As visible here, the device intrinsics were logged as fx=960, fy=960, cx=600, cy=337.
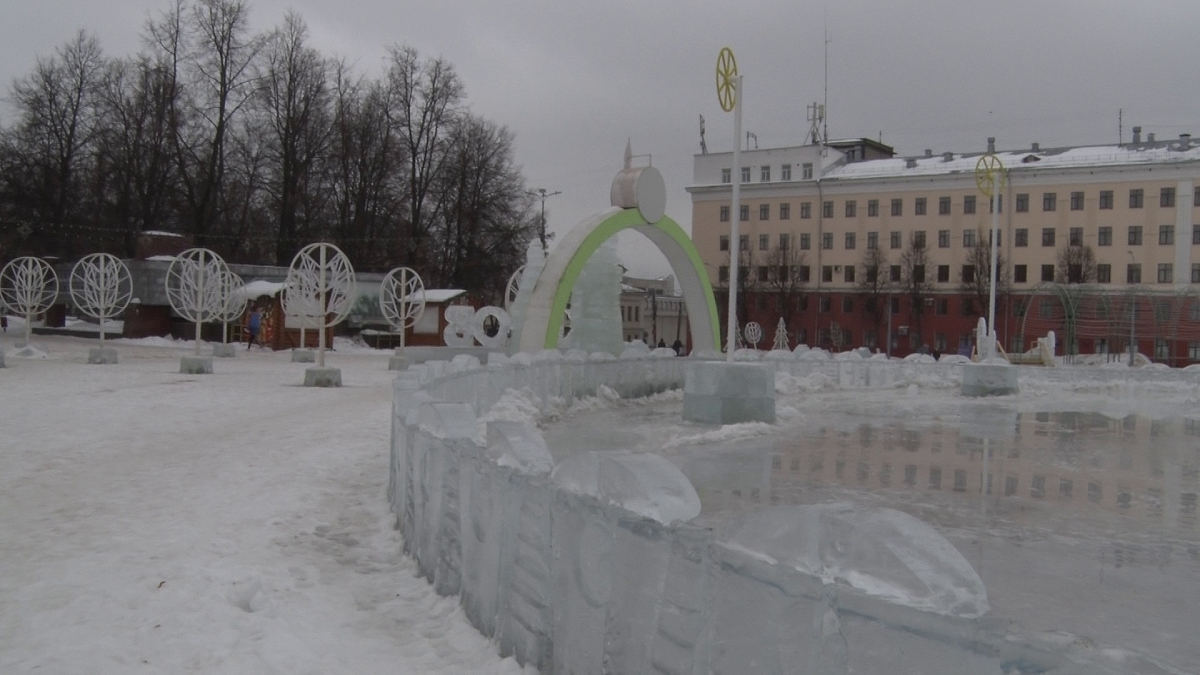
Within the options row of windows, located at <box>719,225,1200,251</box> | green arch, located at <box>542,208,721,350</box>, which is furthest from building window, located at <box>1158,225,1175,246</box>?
green arch, located at <box>542,208,721,350</box>

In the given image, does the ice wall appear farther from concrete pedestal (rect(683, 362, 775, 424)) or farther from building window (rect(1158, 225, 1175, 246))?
building window (rect(1158, 225, 1175, 246))

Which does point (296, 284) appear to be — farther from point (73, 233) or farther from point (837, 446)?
point (73, 233)

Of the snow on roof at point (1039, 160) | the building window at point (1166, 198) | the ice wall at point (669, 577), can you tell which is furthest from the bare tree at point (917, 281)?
the ice wall at point (669, 577)

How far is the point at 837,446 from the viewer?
11891 mm

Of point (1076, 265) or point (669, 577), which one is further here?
point (1076, 265)

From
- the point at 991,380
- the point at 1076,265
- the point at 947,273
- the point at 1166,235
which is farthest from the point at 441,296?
the point at 1166,235

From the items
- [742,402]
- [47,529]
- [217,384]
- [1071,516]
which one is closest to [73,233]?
[217,384]

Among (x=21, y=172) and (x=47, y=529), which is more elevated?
(x=21, y=172)

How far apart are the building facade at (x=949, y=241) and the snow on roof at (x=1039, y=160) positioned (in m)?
0.13

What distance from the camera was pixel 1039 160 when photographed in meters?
57.8

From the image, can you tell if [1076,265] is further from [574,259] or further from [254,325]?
[574,259]

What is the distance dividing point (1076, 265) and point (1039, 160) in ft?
23.7

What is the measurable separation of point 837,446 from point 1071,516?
428cm

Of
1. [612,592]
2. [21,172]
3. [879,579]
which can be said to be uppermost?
[21,172]
